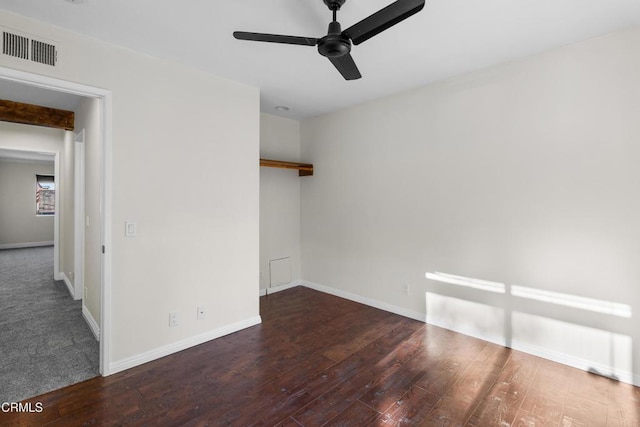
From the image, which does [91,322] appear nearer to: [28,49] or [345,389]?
[28,49]

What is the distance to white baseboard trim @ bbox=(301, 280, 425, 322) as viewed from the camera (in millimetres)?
3483

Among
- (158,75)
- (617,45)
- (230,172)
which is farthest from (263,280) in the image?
(617,45)

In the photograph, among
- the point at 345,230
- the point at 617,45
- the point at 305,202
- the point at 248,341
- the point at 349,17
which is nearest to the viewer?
the point at 349,17

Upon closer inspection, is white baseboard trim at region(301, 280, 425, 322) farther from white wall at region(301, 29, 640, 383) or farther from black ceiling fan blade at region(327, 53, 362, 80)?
black ceiling fan blade at region(327, 53, 362, 80)

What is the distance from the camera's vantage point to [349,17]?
2.04 m

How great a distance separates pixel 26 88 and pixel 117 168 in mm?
1913

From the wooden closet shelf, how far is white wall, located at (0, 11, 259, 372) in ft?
1.83

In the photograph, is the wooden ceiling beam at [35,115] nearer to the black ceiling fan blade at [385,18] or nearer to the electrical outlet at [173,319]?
the electrical outlet at [173,319]

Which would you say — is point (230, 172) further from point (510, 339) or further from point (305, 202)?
point (510, 339)

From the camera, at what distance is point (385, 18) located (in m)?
1.55

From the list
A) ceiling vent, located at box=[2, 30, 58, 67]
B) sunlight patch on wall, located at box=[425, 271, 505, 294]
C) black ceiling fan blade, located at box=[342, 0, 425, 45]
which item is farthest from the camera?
sunlight patch on wall, located at box=[425, 271, 505, 294]

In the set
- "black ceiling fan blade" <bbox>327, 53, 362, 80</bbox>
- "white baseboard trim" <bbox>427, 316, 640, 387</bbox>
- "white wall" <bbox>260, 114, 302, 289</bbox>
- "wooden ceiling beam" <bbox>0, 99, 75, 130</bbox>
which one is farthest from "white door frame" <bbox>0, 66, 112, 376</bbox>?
"white baseboard trim" <bbox>427, 316, 640, 387</bbox>

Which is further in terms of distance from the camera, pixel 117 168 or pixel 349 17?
pixel 117 168

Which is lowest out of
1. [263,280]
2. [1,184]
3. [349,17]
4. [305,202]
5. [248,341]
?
[248,341]
